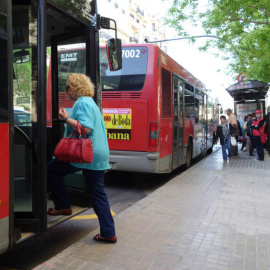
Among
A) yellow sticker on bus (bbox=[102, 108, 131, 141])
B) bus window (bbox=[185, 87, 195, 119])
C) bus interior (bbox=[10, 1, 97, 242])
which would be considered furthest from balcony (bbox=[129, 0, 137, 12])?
bus interior (bbox=[10, 1, 97, 242])

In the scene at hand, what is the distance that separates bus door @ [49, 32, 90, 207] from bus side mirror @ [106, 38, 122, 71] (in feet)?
1.25

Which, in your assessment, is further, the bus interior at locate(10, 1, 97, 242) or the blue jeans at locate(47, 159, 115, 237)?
the blue jeans at locate(47, 159, 115, 237)

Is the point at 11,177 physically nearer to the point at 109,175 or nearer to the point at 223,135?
the point at 109,175

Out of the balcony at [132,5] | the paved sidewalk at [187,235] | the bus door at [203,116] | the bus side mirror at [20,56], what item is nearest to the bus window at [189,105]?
the bus door at [203,116]

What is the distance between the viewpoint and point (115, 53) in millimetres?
4395

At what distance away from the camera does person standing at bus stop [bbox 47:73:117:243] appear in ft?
11.3

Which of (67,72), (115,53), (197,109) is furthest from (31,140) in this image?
(197,109)

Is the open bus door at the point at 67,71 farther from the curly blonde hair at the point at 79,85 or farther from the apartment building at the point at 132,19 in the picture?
the apartment building at the point at 132,19

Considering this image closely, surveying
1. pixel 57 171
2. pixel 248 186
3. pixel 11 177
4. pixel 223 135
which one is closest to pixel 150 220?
pixel 57 171

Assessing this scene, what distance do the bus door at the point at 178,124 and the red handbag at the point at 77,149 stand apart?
507 cm

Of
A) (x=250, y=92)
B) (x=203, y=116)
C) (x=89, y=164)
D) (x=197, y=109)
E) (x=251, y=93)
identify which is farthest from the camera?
(x=251, y=93)

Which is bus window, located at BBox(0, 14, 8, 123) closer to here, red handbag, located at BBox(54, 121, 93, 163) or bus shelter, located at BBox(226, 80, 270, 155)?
red handbag, located at BBox(54, 121, 93, 163)

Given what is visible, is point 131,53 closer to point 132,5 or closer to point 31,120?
point 31,120

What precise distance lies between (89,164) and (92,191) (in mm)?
332
